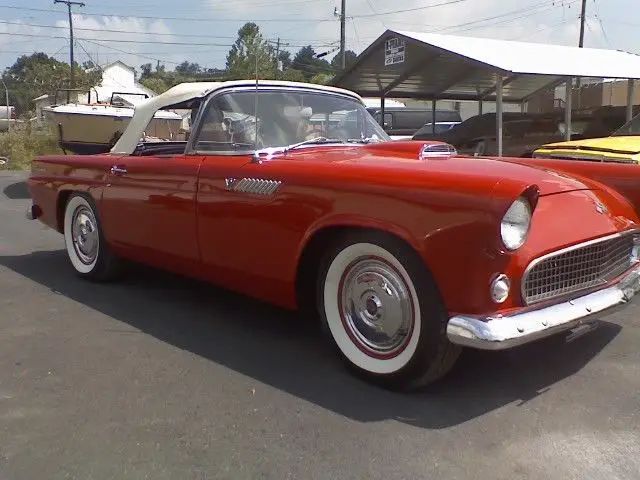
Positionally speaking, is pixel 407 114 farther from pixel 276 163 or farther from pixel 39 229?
pixel 276 163

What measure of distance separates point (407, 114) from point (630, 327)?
72.4 ft

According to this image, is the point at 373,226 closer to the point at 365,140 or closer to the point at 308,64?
the point at 365,140

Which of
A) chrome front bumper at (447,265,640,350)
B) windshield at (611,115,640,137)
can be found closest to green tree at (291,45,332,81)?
windshield at (611,115,640,137)

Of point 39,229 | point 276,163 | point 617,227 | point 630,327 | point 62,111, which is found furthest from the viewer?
point 62,111

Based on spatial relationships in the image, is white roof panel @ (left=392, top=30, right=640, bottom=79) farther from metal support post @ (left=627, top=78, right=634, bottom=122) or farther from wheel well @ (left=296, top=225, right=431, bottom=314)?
wheel well @ (left=296, top=225, right=431, bottom=314)

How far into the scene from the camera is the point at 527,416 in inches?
119

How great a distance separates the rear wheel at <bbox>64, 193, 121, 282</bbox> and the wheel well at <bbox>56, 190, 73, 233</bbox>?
0.08 meters

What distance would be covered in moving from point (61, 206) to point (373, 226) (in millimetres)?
3697

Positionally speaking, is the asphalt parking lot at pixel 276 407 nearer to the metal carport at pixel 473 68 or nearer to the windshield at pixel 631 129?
the windshield at pixel 631 129

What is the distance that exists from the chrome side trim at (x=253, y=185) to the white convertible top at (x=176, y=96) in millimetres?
902

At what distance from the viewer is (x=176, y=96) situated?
4812 mm

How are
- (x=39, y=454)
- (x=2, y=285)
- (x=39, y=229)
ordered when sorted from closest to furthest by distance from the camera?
(x=39, y=454)
(x=2, y=285)
(x=39, y=229)

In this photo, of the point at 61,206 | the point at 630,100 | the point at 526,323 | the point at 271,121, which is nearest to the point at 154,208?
the point at 271,121

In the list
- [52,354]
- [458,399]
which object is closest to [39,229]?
[52,354]
